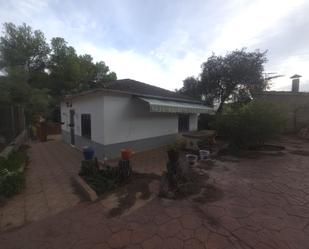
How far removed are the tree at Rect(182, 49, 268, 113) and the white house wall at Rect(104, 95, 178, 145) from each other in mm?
8910

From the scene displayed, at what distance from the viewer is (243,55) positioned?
15844 mm

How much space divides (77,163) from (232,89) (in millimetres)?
15091

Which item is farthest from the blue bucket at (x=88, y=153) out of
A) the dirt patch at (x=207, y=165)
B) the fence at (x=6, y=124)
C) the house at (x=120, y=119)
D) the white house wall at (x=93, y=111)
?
the fence at (x=6, y=124)

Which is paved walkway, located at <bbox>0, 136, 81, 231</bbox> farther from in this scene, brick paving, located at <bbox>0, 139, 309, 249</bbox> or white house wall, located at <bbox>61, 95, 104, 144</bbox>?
white house wall, located at <bbox>61, 95, 104, 144</bbox>

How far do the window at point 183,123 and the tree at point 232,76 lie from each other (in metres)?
5.23

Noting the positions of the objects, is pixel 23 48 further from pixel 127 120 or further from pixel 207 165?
pixel 207 165

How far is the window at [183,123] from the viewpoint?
12.5m

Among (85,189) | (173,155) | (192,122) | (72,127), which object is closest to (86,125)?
(72,127)

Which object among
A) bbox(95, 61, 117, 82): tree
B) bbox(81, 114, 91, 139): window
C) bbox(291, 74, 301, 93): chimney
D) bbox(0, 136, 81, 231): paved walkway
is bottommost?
bbox(0, 136, 81, 231): paved walkway

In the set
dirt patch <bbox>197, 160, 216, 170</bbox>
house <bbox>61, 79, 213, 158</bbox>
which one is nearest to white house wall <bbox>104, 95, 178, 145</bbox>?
house <bbox>61, 79, 213, 158</bbox>

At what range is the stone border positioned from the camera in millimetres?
4689

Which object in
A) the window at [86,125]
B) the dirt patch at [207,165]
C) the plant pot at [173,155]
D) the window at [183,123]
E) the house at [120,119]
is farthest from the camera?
Answer: the window at [183,123]

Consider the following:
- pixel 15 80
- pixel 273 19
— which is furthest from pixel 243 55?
pixel 15 80

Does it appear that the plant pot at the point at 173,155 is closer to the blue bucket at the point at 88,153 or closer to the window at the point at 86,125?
the blue bucket at the point at 88,153
